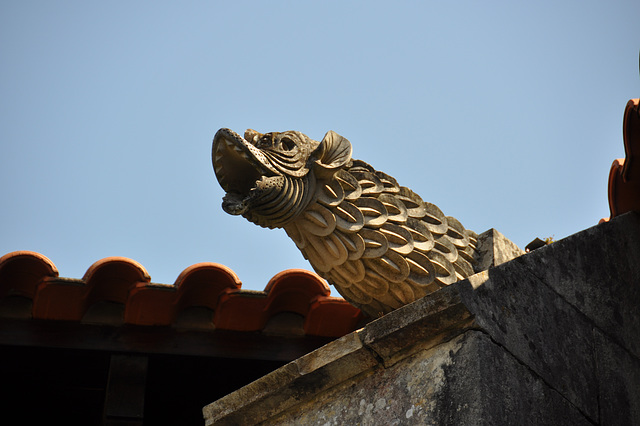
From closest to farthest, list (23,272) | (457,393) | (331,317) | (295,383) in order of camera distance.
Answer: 1. (457,393)
2. (295,383)
3. (23,272)
4. (331,317)

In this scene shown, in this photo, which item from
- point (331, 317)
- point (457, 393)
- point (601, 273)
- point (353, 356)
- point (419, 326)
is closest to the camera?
point (457, 393)

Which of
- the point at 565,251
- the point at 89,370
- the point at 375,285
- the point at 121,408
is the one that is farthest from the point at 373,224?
the point at 89,370

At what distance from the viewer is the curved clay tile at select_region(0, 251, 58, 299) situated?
442cm

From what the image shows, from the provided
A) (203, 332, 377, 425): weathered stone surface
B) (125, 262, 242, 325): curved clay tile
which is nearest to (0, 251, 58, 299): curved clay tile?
(125, 262, 242, 325): curved clay tile

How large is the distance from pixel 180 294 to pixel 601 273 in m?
1.86

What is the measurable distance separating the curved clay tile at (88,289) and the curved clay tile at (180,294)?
6cm

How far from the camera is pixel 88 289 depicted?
14.8ft

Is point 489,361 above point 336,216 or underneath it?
underneath

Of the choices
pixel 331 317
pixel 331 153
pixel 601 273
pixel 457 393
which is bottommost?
pixel 457 393

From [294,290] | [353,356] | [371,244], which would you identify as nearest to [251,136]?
[371,244]

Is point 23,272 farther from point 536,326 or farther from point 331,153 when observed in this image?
point 536,326

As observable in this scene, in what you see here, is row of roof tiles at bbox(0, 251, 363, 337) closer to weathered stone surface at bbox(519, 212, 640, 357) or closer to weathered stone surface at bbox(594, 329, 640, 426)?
weathered stone surface at bbox(519, 212, 640, 357)

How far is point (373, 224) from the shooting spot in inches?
155

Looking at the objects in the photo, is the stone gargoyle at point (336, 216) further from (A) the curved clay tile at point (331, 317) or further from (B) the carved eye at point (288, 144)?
(A) the curved clay tile at point (331, 317)
